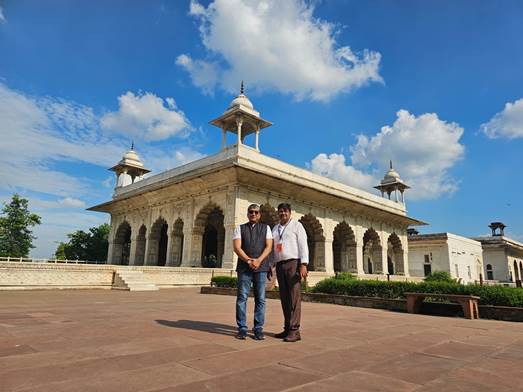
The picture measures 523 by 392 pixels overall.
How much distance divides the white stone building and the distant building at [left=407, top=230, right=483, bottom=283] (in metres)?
7.54

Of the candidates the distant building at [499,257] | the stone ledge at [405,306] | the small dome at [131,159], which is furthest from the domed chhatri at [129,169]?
the distant building at [499,257]

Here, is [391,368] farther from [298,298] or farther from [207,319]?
[207,319]

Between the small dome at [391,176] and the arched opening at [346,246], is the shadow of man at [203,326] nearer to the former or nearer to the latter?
the arched opening at [346,246]

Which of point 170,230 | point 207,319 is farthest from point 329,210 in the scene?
point 207,319

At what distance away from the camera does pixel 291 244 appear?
168 inches

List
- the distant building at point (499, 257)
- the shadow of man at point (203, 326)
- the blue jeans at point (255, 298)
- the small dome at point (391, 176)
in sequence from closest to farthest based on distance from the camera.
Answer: the blue jeans at point (255, 298)
the shadow of man at point (203, 326)
the small dome at point (391, 176)
the distant building at point (499, 257)

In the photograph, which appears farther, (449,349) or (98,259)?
(98,259)

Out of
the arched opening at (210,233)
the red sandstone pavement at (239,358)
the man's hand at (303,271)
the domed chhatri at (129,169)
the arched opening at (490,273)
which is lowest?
the red sandstone pavement at (239,358)

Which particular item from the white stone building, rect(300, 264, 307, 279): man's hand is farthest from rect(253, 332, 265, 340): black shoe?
the white stone building

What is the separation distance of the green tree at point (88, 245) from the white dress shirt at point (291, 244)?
37464 millimetres

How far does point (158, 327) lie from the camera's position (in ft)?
14.6

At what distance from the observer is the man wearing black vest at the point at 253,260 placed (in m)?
4.04

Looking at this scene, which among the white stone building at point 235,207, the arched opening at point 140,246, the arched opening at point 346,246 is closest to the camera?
the white stone building at point 235,207

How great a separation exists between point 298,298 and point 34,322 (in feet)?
11.1
